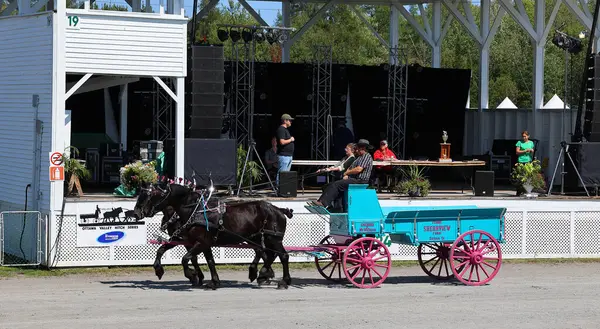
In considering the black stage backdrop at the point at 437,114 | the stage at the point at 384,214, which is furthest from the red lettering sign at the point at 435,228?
the black stage backdrop at the point at 437,114

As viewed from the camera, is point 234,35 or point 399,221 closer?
point 399,221

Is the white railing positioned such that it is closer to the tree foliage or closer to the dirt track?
the dirt track

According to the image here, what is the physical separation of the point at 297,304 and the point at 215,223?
75.4 inches

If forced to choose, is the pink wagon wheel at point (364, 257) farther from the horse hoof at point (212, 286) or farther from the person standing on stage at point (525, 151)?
the person standing on stage at point (525, 151)

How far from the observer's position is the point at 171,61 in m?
19.1

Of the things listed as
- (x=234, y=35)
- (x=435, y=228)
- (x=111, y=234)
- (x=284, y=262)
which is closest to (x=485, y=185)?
(x=234, y=35)

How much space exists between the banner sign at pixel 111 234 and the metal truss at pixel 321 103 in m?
9.68

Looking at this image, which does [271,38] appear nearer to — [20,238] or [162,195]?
[20,238]

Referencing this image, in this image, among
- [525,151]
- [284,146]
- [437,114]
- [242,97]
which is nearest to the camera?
[284,146]

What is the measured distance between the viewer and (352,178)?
16.0 m

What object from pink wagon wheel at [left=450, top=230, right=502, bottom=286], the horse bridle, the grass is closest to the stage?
the grass

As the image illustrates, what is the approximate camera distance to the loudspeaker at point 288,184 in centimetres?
2022

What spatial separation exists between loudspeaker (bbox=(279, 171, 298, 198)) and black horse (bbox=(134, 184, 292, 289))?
15.6 ft

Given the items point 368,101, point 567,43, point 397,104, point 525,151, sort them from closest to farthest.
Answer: point 567,43 < point 525,151 < point 397,104 < point 368,101
